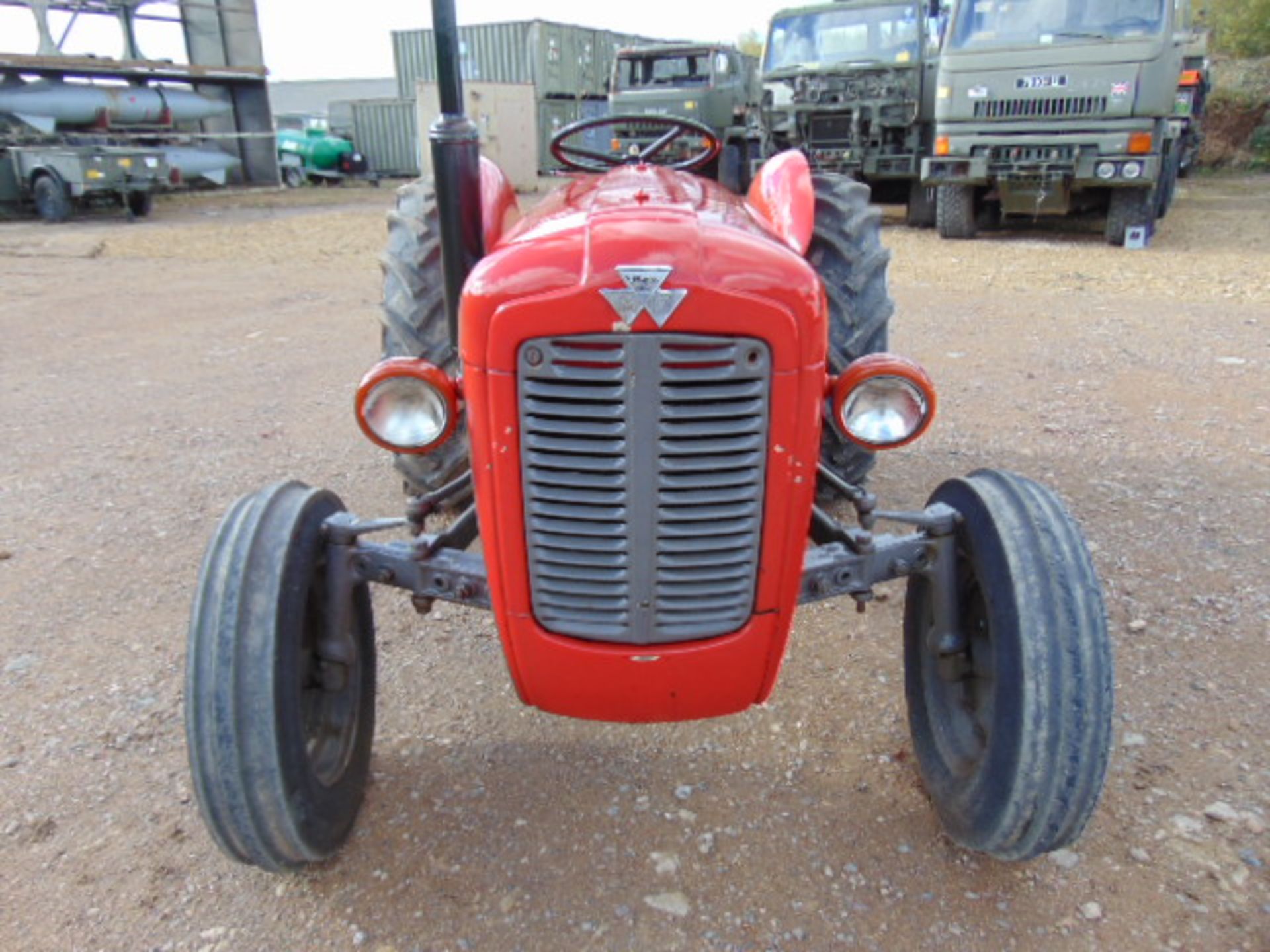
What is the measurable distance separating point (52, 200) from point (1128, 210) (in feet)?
46.9

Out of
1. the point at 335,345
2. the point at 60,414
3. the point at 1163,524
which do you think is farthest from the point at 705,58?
the point at 1163,524

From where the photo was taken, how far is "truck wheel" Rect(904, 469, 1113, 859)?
6.47ft

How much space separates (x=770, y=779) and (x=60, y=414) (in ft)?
15.4

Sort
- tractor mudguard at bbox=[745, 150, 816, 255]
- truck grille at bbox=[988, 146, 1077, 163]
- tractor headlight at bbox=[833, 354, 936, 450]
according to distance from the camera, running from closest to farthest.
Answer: tractor headlight at bbox=[833, 354, 936, 450], tractor mudguard at bbox=[745, 150, 816, 255], truck grille at bbox=[988, 146, 1077, 163]

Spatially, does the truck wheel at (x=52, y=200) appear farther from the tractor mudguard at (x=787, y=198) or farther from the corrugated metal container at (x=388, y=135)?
the tractor mudguard at (x=787, y=198)

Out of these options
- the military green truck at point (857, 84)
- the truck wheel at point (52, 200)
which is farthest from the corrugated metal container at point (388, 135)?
the military green truck at point (857, 84)

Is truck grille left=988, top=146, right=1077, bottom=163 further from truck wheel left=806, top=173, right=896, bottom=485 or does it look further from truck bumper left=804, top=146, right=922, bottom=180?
truck wheel left=806, top=173, right=896, bottom=485

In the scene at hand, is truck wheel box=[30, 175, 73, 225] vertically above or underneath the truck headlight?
underneath

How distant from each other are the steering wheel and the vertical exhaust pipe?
35.6 inches

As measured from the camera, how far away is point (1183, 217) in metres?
13.1

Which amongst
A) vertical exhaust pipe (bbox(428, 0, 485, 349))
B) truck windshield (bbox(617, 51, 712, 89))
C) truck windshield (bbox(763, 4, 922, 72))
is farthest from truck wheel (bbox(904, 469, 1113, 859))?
truck windshield (bbox(617, 51, 712, 89))

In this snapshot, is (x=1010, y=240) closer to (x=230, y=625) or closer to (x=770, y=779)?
(x=770, y=779)

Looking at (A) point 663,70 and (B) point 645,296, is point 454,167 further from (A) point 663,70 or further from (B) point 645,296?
(A) point 663,70

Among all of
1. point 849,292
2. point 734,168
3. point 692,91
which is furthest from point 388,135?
point 849,292
